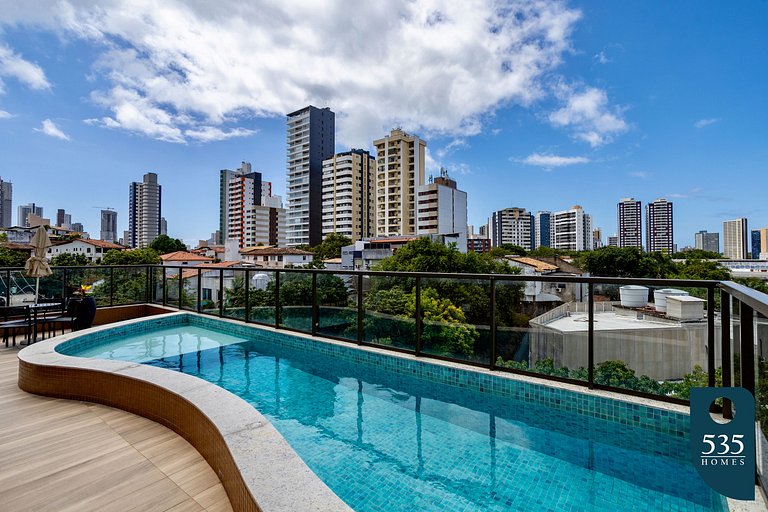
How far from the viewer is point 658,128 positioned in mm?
54812

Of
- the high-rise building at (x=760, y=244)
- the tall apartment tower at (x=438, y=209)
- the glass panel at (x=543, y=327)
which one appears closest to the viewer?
the glass panel at (x=543, y=327)

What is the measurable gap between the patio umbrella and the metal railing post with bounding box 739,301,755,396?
803 centimetres

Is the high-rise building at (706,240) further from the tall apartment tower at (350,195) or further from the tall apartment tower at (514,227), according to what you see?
the tall apartment tower at (350,195)

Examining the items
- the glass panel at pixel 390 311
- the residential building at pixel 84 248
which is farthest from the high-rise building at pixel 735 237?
the residential building at pixel 84 248

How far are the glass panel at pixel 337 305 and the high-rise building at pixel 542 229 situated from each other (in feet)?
461

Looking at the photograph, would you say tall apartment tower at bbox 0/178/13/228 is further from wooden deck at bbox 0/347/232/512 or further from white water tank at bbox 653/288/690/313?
white water tank at bbox 653/288/690/313

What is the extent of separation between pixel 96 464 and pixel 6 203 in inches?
5304

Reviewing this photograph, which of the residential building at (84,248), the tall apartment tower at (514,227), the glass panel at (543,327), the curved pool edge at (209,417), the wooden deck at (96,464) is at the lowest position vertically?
the wooden deck at (96,464)

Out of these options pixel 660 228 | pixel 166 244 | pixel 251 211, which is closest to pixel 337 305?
pixel 166 244

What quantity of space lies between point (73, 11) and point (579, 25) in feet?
53.1

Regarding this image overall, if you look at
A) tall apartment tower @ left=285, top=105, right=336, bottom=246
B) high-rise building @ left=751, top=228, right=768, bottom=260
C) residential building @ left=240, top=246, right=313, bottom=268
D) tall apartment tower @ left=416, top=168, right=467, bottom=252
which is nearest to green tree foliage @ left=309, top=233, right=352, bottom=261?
residential building @ left=240, top=246, right=313, bottom=268

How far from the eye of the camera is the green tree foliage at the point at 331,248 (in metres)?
65.3

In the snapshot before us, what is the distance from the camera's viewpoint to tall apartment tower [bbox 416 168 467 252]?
6588cm

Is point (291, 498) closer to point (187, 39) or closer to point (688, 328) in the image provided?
point (688, 328)
